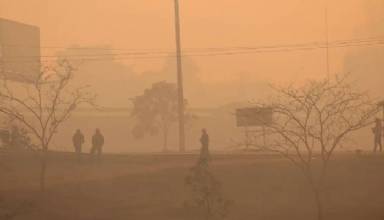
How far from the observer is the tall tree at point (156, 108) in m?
68.5

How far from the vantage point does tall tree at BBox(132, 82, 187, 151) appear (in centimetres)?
6850

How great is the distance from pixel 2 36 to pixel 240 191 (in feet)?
112

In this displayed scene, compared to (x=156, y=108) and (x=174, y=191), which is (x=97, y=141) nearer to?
(x=174, y=191)

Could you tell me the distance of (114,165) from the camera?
32688mm

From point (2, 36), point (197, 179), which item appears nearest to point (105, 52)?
point (2, 36)

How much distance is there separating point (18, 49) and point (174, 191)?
33.0m

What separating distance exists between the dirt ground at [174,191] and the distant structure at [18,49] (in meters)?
22.8

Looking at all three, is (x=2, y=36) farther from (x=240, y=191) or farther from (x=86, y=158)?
(x=240, y=191)

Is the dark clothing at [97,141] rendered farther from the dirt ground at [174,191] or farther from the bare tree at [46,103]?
the bare tree at [46,103]

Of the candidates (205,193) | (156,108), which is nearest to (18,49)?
(156,108)

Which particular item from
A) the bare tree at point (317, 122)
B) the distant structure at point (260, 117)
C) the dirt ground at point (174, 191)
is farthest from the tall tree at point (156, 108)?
the bare tree at point (317, 122)

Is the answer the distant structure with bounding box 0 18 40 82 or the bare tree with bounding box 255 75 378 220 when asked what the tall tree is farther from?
the bare tree with bounding box 255 75 378 220

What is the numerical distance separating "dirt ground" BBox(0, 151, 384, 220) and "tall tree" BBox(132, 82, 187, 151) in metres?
36.0

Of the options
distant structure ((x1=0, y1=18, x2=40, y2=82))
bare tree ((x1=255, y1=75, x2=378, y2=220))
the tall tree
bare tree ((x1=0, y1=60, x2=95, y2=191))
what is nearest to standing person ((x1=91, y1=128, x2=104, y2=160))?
bare tree ((x1=0, y1=60, x2=95, y2=191))
